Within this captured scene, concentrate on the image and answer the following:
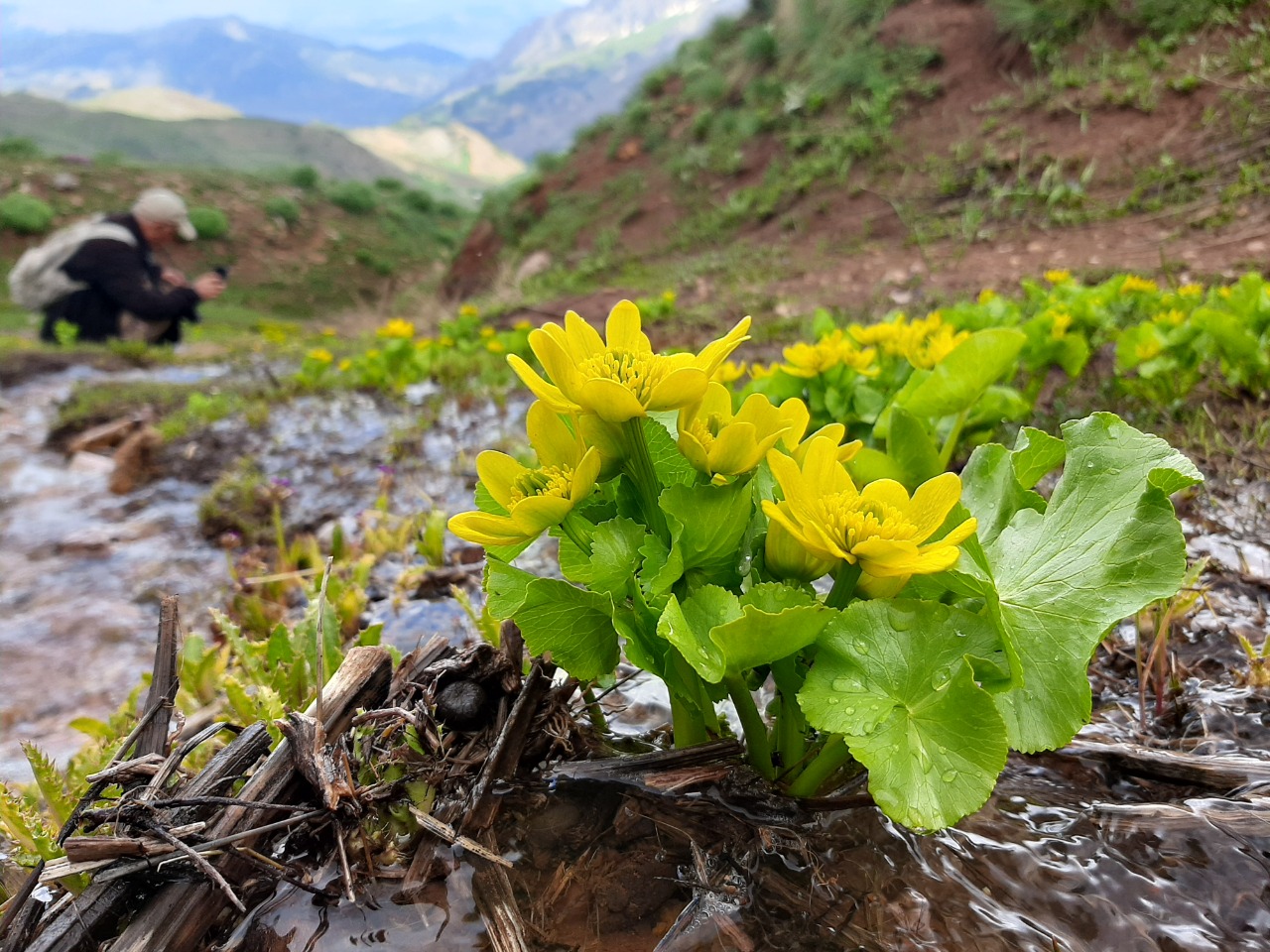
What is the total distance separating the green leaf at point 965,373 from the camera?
193cm

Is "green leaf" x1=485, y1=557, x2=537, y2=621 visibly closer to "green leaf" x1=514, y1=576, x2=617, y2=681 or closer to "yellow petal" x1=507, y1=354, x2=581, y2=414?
"green leaf" x1=514, y1=576, x2=617, y2=681

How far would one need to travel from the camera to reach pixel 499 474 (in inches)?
43.8

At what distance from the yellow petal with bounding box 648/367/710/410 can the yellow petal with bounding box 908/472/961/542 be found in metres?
0.32

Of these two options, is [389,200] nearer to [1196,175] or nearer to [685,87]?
[685,87]

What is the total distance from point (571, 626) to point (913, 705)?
51 centimetres

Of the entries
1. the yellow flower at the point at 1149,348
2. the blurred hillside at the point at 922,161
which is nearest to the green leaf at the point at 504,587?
the yellow flower at the point at 1149,348

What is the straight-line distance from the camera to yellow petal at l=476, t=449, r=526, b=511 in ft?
3.60

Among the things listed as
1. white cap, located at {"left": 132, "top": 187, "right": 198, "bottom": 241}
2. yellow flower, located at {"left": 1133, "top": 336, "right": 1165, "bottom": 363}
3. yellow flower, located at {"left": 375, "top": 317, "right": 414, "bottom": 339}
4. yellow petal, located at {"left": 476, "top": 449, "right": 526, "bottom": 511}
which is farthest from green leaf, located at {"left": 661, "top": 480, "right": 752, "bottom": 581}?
white cap, located at {"left": 132, "top": 187, "right": 198, "bottom": 241}

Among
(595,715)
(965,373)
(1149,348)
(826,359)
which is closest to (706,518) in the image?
(595,715)

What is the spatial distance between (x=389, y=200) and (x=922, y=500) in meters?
42.0

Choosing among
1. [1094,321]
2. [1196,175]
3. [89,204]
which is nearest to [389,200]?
[89,204]

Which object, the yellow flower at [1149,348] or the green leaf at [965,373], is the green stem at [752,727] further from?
the yellow flower at [1149,348]

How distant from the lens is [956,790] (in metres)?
0.92

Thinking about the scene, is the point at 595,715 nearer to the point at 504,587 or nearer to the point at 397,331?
the point at 504,587
